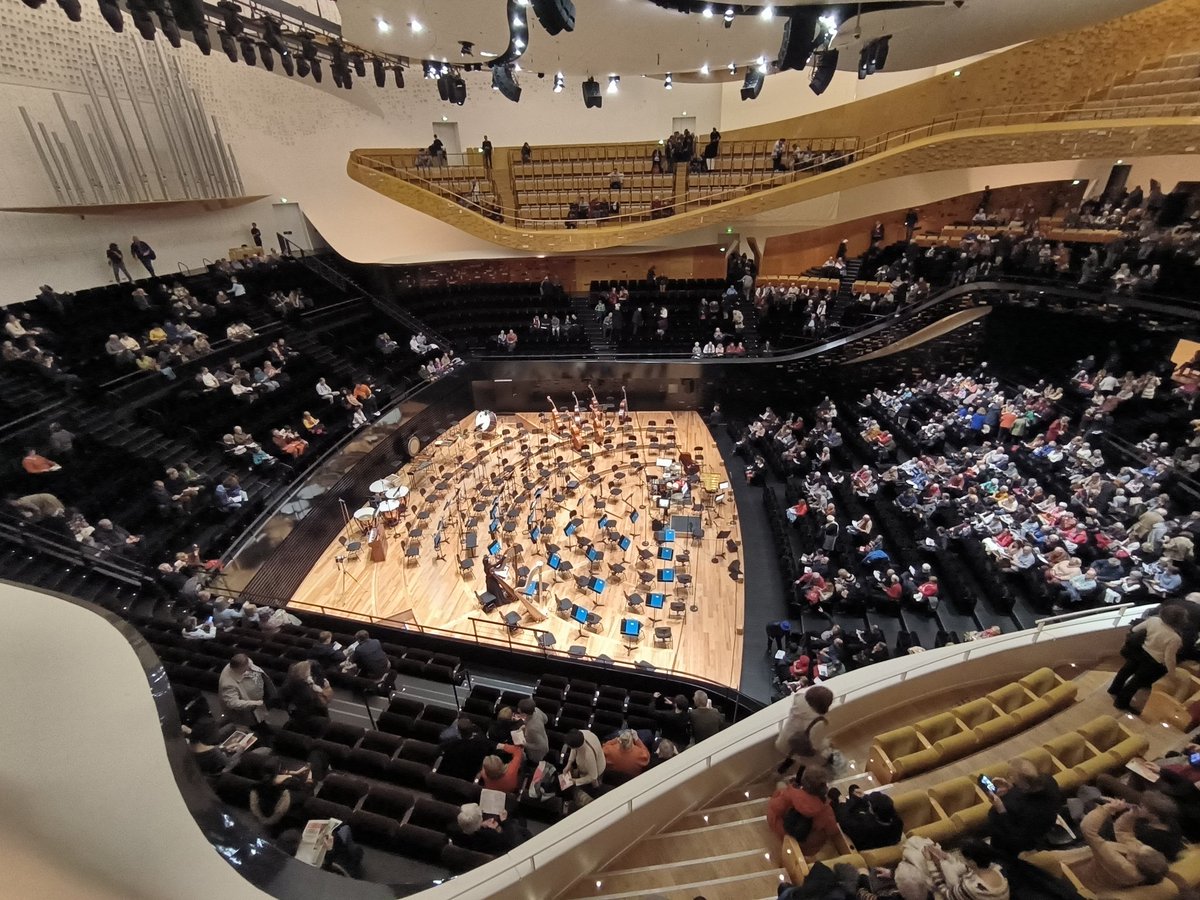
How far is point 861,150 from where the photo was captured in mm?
12617

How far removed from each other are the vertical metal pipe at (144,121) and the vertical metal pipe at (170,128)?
0.90 ft

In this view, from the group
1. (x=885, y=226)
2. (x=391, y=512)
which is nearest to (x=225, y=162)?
(x=391, y=512)

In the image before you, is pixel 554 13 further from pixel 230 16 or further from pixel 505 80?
pixel 230 16

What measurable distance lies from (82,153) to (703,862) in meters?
13.2

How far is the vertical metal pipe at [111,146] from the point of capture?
9.57 metres

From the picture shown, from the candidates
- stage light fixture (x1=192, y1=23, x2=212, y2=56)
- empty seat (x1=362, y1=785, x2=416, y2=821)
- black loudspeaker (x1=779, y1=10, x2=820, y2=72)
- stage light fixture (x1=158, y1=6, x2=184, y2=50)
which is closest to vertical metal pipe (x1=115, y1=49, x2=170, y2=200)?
stage light fixture (x1=158, y1=6, x2=184, y2=50)

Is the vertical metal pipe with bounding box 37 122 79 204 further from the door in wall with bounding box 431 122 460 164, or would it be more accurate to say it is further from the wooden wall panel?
the wooden wall panel

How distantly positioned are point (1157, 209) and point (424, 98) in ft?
54.7

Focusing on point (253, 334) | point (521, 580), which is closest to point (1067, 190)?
point (521, 580)

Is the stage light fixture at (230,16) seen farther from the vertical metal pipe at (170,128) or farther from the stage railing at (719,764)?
the stage railing at (719,764)

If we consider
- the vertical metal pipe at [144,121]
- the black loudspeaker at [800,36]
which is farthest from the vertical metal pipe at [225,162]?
the black loudspeaker at [800,36]

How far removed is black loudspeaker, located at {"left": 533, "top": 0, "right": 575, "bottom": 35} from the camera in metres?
5.48

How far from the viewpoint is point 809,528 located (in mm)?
8297

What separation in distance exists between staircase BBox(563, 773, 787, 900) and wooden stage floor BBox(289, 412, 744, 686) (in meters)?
2.77
